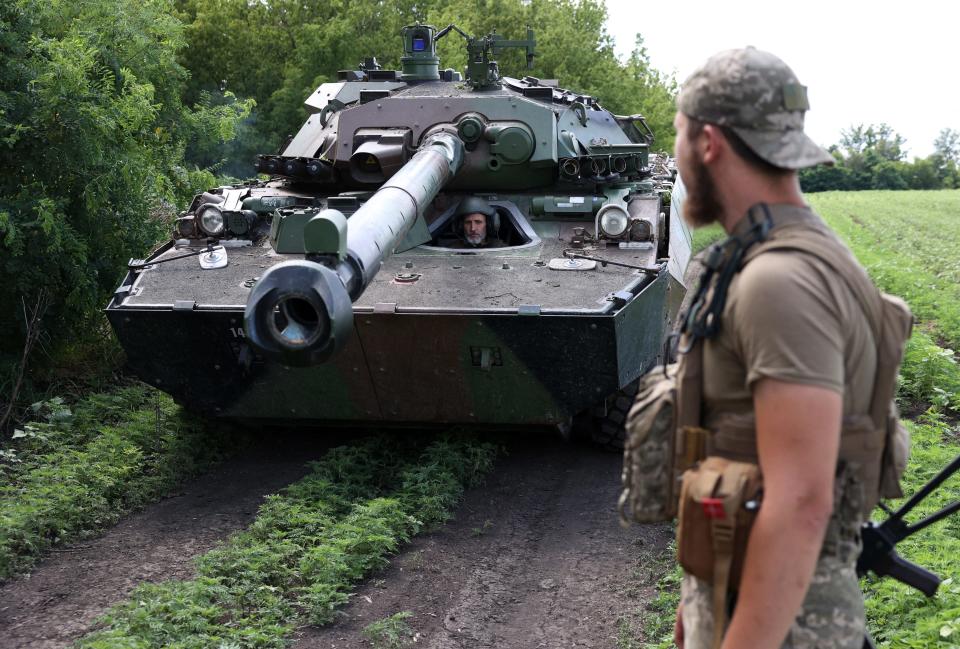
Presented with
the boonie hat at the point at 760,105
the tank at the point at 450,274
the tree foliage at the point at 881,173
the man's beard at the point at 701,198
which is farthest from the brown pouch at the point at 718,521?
the tree foliage at the point at 881,173

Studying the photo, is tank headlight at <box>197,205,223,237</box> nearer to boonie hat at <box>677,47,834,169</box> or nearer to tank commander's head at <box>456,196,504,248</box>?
tank commander's head at <box>456,196,504,248</box>

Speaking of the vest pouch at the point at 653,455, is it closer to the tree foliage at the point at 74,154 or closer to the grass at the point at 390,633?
the grass at the point at 390,633

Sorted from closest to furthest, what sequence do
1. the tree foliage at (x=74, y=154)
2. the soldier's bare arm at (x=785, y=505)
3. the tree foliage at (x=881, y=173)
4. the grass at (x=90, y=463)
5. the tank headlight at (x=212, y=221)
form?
the soldier's bare arm at (x=785, y=505) < the grass at (x=90, y=463) < the tank headlight at (x=212, y=221) < the tree foliage at (x=74, y=154) < the tree foliage at (x=881, y=173)

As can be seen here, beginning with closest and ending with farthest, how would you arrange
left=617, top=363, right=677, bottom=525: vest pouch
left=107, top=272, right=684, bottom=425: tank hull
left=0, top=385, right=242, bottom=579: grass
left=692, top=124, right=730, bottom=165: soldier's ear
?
1. left=692, top=124, right=730, bottom=165: soldier's ear
2. left=617, top=363, right=677, bottom=525: vest pouch
3. left=0, top=385, right=242, bottom=579: grass
4. left=107, top=272, right=684, bottom=425: tank hull

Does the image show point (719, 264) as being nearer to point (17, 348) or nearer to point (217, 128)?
point (17, 348)

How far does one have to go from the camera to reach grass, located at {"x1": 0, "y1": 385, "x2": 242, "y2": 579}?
6.01 m

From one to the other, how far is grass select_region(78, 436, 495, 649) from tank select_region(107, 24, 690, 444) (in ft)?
1.03

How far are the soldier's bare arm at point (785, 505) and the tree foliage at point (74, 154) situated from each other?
695 centimetres

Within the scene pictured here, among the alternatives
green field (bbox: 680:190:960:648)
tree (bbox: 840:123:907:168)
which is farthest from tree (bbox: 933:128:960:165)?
green field (bbox: 680:190:960:648)

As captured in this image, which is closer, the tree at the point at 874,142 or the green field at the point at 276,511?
the green field at the point at 276,511

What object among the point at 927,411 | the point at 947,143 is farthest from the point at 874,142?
the point at 927,411

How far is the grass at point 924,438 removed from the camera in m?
4.52

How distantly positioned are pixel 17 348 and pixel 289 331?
19.4 ft

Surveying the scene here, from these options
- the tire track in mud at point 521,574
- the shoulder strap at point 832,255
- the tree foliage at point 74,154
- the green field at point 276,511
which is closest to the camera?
the shoulder strap at point 832,255
